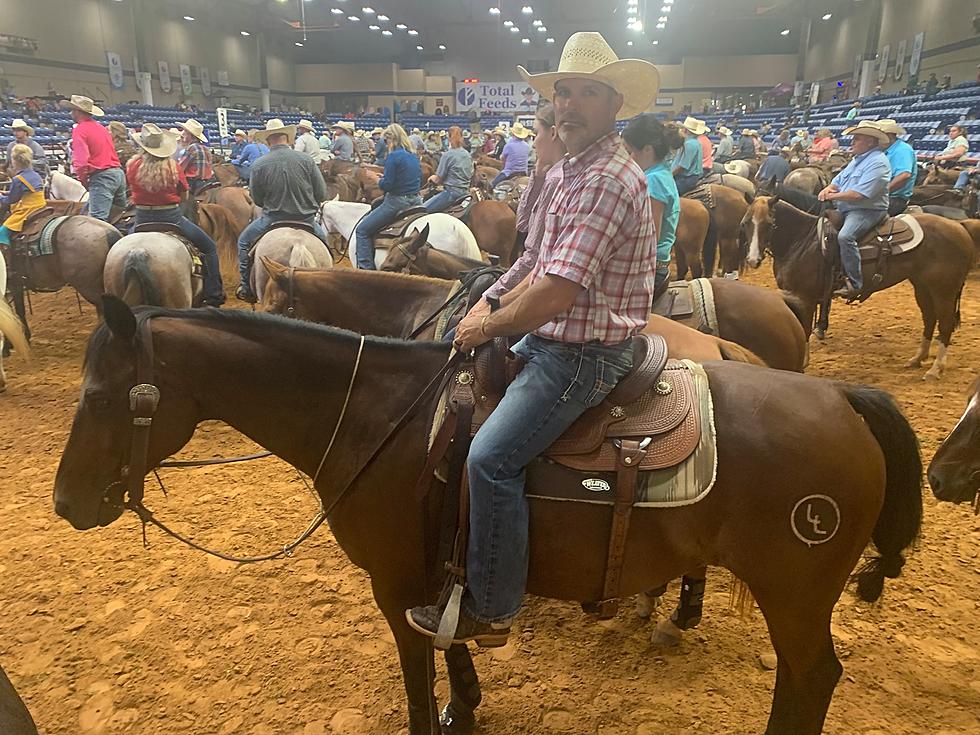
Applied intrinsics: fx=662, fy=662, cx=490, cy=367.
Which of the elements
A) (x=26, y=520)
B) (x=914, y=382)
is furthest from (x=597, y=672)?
(x=914, y=382)

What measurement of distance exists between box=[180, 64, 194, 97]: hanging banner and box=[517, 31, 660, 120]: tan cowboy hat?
4045 centimetres

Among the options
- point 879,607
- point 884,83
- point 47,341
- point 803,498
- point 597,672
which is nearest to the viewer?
point 803,498

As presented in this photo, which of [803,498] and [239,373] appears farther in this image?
[239,373]

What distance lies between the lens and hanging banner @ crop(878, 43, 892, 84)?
31.3 metres

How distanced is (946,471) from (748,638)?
1.35 metres

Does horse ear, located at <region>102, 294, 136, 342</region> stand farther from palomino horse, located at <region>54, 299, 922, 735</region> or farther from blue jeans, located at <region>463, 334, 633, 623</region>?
blue jeans, located at <region>463, 334, 633, 623</region>

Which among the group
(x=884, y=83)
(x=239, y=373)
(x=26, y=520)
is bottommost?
(x=26, y=520)

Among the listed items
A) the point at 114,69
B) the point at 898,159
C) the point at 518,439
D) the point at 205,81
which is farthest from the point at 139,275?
the point at 205,81

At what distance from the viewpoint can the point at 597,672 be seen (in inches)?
127

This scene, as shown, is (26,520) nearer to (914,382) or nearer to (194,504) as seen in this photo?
(194,504)

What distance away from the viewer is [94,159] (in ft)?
27.2

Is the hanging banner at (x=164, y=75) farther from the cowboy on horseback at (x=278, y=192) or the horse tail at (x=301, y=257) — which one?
the horse tail at (x=301, y=257)

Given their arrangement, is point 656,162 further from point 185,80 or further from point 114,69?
point 185,80

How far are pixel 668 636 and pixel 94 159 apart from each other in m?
8.62
